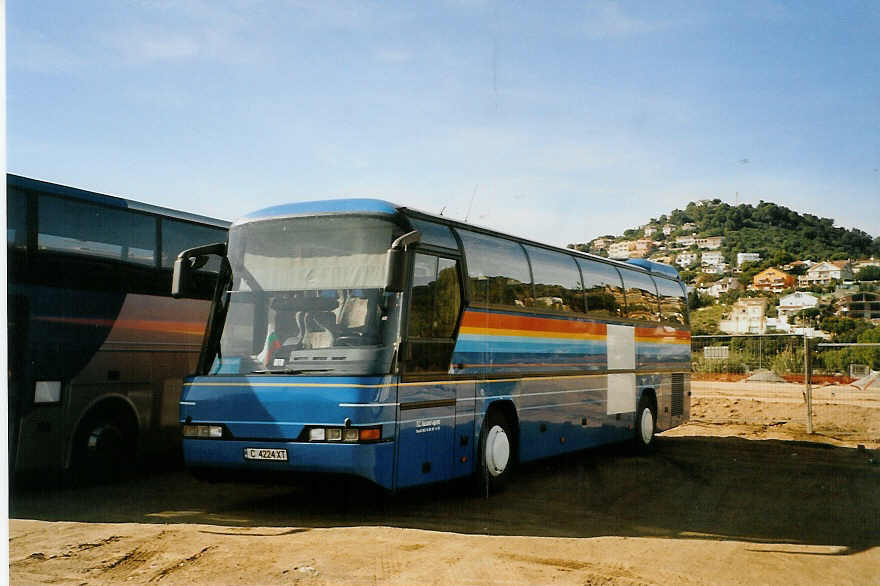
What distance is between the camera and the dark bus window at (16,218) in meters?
9.76

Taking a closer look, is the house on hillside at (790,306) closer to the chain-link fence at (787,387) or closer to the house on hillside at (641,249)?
the chain-link fence at (787,387)

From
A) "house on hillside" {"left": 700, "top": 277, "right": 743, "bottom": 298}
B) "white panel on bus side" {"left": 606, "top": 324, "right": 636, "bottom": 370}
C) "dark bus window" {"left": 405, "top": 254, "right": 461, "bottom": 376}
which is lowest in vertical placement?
"white panel on bus side" {"left": 606, "top": 324, "right": 636, "bottom": 370}

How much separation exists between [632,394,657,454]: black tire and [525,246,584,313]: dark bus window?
3314 mm

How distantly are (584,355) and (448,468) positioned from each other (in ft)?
13.3

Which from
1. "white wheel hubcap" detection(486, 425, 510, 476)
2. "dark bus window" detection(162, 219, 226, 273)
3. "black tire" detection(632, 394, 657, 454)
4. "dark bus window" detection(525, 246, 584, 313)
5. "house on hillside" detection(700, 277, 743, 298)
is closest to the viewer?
"white wheel hubcap" detection(486, 425, 510, 476)

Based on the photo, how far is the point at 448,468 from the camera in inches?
396

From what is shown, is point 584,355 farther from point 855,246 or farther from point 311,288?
point 311,288

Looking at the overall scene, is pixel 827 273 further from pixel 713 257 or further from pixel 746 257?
pixel 713 257

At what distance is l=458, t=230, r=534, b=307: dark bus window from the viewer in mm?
10820

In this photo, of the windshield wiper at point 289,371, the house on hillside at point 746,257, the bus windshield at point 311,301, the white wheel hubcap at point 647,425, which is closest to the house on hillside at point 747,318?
the house on hillside at point 746,257

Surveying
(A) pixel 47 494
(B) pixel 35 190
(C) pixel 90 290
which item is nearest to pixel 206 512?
(A) pixel 47 494

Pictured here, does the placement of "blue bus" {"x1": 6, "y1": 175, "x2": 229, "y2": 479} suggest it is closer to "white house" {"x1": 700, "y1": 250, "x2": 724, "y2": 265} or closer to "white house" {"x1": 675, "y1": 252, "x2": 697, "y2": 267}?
"white house" {"x1": 675, "y1": 252, "x2": 697, "y2": 267}

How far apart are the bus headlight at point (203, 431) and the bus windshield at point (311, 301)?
1.78 feet

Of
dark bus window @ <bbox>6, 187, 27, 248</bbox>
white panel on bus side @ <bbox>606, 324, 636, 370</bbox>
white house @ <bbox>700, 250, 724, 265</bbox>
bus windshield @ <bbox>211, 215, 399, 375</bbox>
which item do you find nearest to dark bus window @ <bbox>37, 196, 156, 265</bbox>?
dark bus window @ <bbox>6, 187, 27, 248</bbox>
